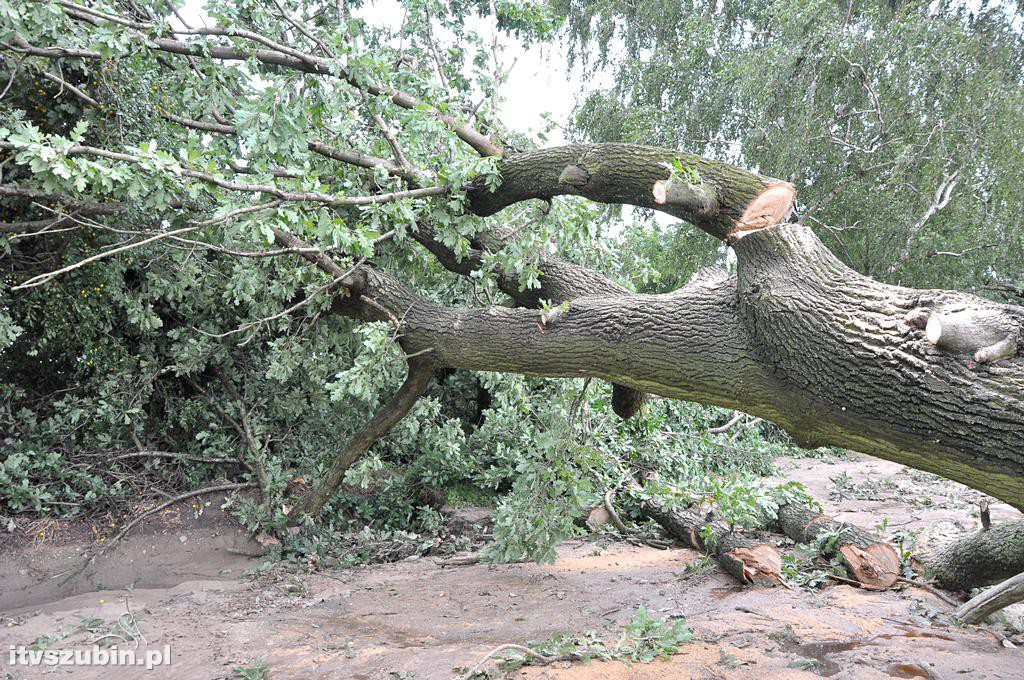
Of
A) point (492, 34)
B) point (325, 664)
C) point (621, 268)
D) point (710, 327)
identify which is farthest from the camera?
point (621, 268)

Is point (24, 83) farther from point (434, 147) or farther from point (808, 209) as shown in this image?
point (808, 209)

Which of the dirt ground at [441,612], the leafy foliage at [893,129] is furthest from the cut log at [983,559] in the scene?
the leafy foliage at [893,129]

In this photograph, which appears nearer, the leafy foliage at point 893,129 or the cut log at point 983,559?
the cut log at point 983,559

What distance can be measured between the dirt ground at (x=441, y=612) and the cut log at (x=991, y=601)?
72 mm

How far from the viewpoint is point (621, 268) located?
6.15 m

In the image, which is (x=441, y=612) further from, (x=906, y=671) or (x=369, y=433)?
(x=906, y=671)

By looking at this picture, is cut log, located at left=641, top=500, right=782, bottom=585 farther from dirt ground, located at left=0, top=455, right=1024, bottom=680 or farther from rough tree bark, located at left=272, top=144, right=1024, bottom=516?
rough tree bark, located at left=272, top=144, right=1024, bottom=516

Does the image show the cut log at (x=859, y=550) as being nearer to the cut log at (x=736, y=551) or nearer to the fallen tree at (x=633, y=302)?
the cut log at (x=736, y=551)

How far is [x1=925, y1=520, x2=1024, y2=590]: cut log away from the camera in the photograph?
391 cm

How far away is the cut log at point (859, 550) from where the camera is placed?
4.36 meters

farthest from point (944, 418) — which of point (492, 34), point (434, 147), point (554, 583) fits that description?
point (492, 34)

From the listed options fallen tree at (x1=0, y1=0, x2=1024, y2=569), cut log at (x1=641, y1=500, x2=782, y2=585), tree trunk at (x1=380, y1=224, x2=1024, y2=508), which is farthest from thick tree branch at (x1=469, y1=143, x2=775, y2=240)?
cut log at (x1=641, y1=500, x2=782, y2=585)

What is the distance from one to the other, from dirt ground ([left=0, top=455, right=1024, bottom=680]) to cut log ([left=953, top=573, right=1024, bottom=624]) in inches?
2.8

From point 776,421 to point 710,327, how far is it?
513 millimetres
